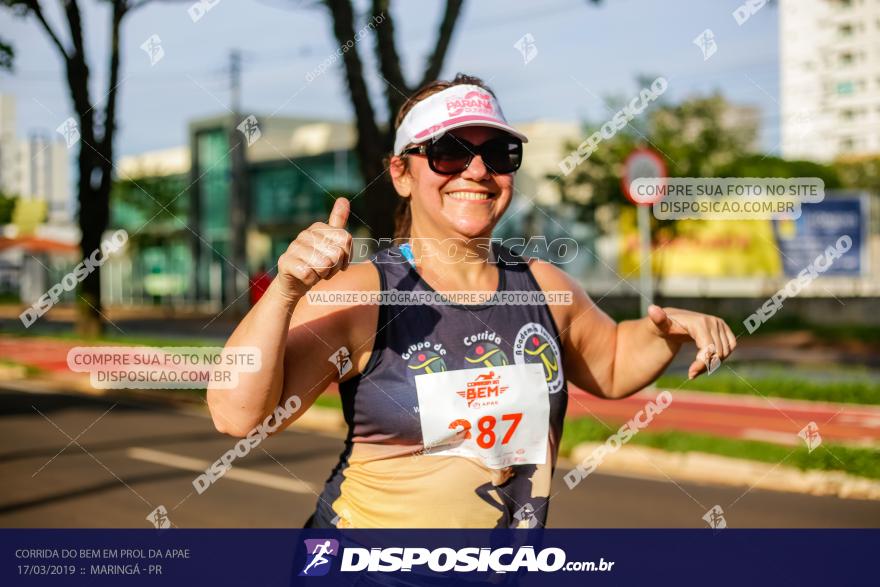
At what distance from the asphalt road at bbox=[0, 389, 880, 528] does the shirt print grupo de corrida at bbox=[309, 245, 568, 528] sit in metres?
4.67

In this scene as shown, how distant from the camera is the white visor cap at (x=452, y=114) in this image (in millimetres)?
2176

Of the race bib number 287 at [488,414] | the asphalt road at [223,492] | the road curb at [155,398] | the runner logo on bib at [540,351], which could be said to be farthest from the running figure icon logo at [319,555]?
the road curb at [155,398]

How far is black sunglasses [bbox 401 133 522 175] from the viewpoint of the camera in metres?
2.21

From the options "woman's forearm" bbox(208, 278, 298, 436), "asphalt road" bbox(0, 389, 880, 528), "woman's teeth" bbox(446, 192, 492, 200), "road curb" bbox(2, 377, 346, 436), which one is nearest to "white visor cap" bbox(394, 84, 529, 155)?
"woman's teeth" bbox(446, 192, 492, 200)

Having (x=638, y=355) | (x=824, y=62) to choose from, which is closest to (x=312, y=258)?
(x=638, y=355)

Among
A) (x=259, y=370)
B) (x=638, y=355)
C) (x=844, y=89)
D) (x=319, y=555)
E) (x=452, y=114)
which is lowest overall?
(x=319, y=555)

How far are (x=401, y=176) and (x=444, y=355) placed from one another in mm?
511

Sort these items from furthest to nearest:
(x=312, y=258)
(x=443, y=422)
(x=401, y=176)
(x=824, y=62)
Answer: (x=824, y=62) < (x=401, y=176) < (x=443, y=422) < (x=312, y=258)

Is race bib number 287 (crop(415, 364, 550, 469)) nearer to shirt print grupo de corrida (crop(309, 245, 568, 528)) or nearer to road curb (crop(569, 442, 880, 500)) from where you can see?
shirt print grupo de corrida (crop(309, 245, 568, 528))

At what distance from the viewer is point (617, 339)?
2.53 m

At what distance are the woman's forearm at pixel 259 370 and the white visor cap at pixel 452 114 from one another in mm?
620

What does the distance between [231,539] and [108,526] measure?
3.22 m

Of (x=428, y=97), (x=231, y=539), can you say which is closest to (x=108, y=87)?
(x=231, y=539)

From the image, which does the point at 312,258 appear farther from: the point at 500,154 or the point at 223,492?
the point at 223,492
